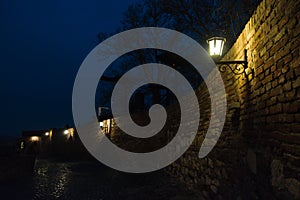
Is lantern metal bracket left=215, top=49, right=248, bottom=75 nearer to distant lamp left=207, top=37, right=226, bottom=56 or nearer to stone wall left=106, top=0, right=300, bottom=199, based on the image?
stone wall left=106, top=0, right=300, bottom=199

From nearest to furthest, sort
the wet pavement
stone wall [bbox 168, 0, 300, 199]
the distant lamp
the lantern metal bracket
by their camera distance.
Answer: stone wall [bbox 168, 0, 300, 199] < the lantern metal bracket < the distant lamp < the wet pavement

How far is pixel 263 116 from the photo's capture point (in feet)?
11.8

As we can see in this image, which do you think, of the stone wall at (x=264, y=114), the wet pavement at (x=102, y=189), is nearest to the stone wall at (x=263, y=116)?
the stone wall at (x=264, y=114)

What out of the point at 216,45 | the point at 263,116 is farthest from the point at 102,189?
the point at 263,116

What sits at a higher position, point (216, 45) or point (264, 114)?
point (216, 45)

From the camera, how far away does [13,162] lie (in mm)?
10344

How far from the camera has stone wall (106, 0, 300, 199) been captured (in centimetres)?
280

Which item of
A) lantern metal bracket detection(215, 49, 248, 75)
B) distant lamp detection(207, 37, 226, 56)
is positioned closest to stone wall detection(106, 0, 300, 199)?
lantern metal bracket detection(215, 49, 248, 75)


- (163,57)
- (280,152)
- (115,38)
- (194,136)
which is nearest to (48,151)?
(115,38)

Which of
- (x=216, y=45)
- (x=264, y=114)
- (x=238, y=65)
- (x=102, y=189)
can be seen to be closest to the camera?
(x=264, y=114)

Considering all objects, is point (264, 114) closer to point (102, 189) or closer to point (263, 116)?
point (263, 116)

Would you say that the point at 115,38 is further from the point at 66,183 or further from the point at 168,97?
the point at 66,183

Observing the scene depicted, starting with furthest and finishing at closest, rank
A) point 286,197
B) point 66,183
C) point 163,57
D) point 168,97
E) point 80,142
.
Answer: point 80,142
point 168,97
point 163,57
point 66,183
point 286,197

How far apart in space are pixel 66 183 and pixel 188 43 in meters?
8.97
